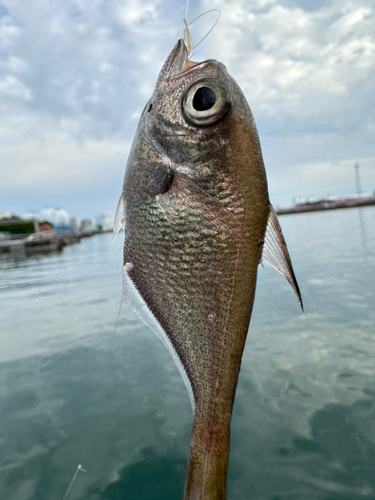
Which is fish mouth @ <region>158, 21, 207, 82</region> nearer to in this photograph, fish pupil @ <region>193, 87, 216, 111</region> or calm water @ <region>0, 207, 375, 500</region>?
fish pupil @ <region>193, 87, 216, 111</region>

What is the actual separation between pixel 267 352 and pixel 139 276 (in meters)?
3.15

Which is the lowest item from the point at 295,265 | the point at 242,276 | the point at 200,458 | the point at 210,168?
the point at 295,265

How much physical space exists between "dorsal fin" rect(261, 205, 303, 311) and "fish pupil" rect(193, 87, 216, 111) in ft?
1.64

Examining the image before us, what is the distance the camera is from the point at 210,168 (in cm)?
144

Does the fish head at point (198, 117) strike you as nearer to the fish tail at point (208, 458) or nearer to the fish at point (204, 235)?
the fish at point (204, 235)

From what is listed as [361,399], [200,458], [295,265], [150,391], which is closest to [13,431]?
[150,391]

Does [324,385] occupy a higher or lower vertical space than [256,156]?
lower

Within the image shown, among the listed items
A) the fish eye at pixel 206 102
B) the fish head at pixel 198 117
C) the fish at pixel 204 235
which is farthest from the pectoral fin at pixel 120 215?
the fish eye at pixel 206 102

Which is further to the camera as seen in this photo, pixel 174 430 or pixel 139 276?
pixel 174 430

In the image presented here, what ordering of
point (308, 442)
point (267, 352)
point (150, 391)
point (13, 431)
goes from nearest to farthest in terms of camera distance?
point (308, 442)
point (13, 431)
point (150, 391)
point (267, 352)

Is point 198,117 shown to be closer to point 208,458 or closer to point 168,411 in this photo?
point 208,458

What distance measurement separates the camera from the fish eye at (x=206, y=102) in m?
1.43

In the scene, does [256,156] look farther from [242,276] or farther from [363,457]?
[363,457]

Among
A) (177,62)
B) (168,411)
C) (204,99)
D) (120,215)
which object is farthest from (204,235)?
(168,411)
